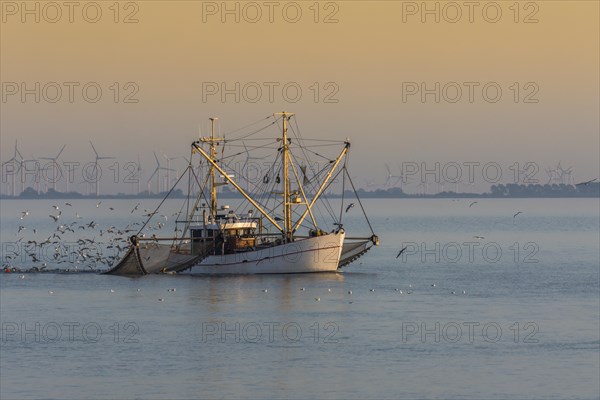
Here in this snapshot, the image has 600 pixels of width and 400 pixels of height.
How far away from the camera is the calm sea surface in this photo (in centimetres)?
6381

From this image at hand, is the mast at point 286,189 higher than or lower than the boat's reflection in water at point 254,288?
higher

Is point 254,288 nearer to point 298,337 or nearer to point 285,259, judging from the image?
point 285,259

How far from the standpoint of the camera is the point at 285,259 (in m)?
116

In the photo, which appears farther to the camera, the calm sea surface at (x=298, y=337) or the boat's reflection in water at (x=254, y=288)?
the boat's reflection in water at (x=254, y=288)

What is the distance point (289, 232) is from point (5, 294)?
83.3 ft

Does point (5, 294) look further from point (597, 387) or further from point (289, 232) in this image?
point (597, 387)

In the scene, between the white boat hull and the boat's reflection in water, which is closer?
the boat's reflection in water

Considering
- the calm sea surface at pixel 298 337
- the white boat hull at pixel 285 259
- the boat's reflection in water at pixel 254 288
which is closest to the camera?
the calm sea surface at pixel 298 337

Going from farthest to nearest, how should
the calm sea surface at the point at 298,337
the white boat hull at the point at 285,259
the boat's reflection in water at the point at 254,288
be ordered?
the white boat hull at the point at 285,259 < the boat's reflection in water at the point at 254,288 < the calm sea surface at the point at 298,337

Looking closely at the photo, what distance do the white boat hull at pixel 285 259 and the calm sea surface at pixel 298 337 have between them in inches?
40.5

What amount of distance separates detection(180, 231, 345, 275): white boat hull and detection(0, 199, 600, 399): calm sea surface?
3.37ft

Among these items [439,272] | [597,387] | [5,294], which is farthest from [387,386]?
[439,272]

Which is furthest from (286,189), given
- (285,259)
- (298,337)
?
(298,337)

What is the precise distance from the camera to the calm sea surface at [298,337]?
63.8 meters
